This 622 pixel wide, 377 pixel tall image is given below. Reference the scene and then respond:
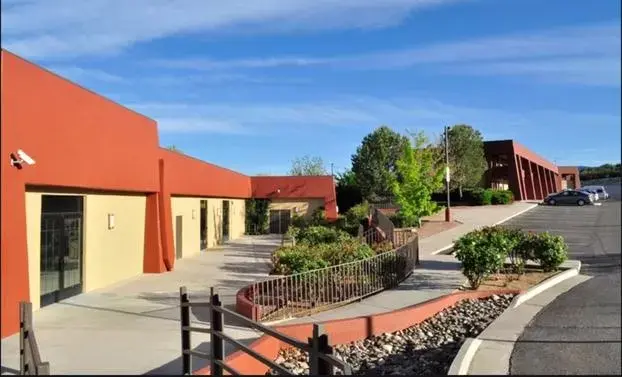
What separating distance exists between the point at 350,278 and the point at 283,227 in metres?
26.5

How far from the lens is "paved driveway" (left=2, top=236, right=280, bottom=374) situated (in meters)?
5.57

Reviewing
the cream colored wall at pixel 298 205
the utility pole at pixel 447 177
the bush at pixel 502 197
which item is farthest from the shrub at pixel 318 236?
the cream colored wall at pixel 298 205

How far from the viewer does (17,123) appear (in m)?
9.77

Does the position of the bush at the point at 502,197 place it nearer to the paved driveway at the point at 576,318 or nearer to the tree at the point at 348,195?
the paved driveway at the point at 576,318

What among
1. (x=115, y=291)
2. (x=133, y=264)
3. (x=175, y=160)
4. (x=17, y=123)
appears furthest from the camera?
(x=175, y=160)

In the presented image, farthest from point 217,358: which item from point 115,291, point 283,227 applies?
point 283,227

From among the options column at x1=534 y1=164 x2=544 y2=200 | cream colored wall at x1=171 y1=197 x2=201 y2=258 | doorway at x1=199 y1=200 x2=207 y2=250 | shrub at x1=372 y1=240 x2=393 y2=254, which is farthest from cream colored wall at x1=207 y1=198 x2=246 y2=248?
column at x1=534 y1=164 x2=544 y2=200

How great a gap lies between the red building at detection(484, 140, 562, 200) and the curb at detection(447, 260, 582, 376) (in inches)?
37.8

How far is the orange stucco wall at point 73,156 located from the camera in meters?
8.70

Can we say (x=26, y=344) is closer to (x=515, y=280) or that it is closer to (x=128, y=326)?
(x=128, y=326)

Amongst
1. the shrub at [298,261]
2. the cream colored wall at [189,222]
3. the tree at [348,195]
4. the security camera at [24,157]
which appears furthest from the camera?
the tree at [348,195]

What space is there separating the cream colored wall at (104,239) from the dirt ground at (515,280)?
8.17m

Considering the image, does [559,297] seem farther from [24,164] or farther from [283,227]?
[283,227]

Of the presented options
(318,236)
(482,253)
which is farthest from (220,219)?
(482,253)
